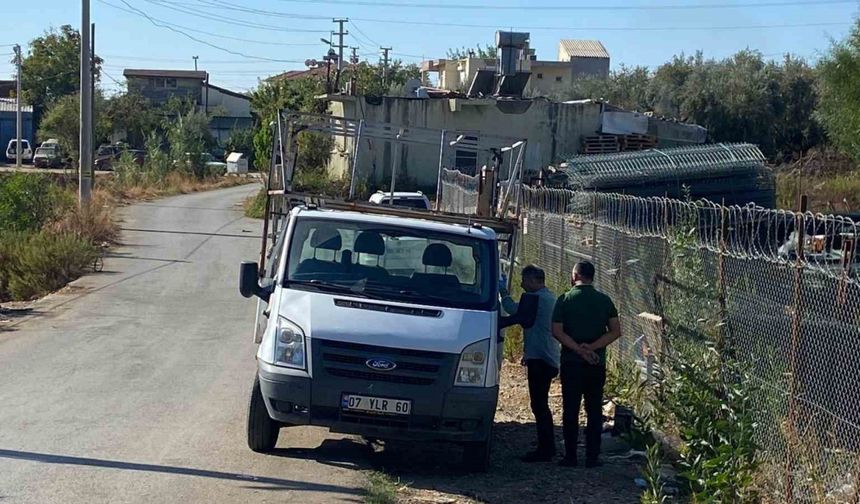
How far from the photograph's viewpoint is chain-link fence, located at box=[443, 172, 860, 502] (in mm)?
6527

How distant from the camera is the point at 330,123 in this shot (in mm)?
13086

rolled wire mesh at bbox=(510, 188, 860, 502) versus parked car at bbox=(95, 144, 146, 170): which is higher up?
rolled wire mesh at bbox=(510, 188, 860, 502)

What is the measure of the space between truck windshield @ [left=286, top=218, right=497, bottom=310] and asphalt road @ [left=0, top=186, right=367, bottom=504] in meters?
1.46

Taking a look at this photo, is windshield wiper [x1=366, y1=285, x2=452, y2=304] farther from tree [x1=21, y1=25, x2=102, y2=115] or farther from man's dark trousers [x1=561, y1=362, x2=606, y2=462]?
tree [x1=21, y1=25, x2=102, y2=115]

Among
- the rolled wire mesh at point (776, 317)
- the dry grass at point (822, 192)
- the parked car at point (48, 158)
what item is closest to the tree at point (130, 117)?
the parked car at point (48, 158)

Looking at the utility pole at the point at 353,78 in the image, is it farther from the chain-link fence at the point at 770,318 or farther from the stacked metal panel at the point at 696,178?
the chain-link fence at the point at 770,318

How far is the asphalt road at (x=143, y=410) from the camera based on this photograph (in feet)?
25.5

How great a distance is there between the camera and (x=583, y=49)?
9619cm

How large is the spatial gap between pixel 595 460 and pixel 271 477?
2620mm

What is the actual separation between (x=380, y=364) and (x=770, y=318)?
107 inches

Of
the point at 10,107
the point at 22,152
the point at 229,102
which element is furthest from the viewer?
the point at 229,102

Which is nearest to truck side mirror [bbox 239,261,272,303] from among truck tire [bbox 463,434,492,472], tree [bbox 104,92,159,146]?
truck tire [bbox 463,434,492,472]

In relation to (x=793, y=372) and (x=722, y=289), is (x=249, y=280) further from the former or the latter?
(x=793, y=372)

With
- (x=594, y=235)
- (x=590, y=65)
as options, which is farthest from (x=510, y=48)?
(x=590, y=65)
